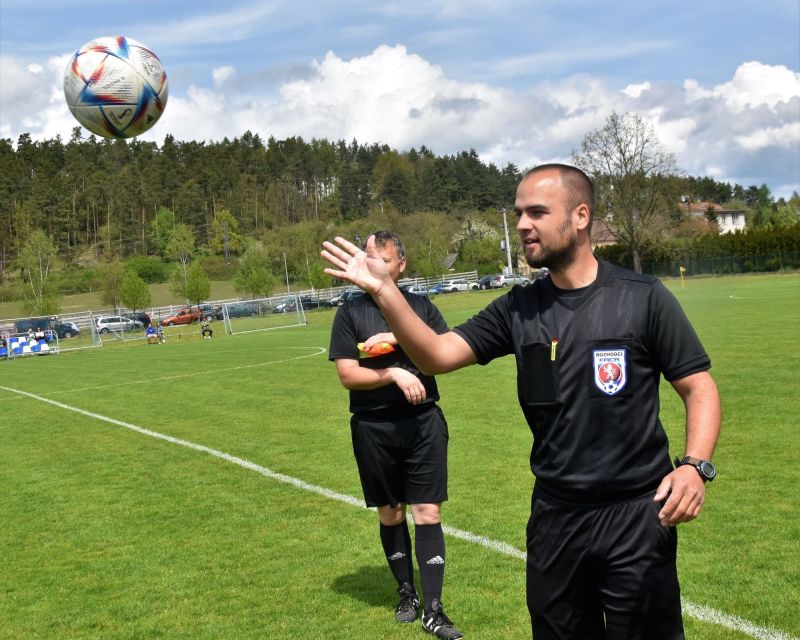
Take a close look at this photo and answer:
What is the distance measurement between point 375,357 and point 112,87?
7578mm

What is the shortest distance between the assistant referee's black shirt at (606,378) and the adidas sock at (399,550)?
2.47m

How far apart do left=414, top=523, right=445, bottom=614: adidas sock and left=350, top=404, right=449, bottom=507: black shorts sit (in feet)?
0.66

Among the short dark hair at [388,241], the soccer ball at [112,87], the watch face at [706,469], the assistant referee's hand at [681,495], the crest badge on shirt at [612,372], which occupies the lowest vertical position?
the assistant referee's hand at [681,495]

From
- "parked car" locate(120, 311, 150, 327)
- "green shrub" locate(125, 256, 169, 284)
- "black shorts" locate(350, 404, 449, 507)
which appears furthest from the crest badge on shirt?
"green shrub" locate(125, 256, 169, 284)

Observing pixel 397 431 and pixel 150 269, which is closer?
pixel 397 431

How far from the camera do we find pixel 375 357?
5332 mm

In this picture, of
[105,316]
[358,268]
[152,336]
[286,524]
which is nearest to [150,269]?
[105,316]

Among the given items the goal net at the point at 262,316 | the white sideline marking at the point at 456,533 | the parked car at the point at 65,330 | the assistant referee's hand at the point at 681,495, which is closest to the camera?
the assistant referee's hand at the point at 681,495

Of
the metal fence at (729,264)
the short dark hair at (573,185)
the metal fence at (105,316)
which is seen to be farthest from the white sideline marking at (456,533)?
the metal fence at (729,264)

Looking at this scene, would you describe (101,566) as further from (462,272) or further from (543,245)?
(462,272)

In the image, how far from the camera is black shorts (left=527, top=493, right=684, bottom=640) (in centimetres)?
319

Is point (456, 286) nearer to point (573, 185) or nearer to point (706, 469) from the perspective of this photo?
point (573, 185)

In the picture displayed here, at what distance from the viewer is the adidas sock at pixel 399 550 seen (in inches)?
223

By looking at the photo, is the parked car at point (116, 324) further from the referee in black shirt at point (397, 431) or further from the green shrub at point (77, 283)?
the referee in black shirt at point (397, 431)
